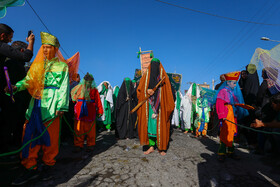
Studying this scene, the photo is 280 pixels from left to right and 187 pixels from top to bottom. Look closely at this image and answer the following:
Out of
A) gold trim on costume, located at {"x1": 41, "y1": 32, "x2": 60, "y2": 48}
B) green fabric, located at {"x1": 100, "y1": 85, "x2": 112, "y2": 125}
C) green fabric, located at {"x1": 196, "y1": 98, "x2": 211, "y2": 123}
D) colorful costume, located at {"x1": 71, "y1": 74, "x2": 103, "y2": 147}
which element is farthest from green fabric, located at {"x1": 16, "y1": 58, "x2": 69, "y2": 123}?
green fabric, located at {"x1": 196, "y1": 98, "x2": 211, "y2": 123}

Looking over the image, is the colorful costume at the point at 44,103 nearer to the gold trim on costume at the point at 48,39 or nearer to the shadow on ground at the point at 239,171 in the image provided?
the gold trim on costume at the point at 48,39

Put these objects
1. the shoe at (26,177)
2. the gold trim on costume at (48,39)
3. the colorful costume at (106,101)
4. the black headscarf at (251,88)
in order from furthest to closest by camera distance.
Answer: the colorful costume at (106,101) → the black headscarf at (251,88) → the gold trim on costume at (48,39) → the shoe at (26,177)

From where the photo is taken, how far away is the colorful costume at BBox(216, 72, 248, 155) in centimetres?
331

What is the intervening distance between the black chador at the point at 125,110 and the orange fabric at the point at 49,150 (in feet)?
10.2

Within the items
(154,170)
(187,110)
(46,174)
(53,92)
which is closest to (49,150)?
(46,174)

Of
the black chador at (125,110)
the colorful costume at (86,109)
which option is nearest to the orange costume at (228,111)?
the colorful costume at (86,109)

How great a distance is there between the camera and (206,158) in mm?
3484

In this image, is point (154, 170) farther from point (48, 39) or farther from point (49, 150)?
point (48, 39)

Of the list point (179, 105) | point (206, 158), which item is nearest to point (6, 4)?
point (206, 158)

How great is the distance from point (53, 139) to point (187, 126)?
20.0 feet

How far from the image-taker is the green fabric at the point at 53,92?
2.40 metres

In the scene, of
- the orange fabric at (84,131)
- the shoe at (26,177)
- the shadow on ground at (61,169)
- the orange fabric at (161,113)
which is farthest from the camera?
the orange fabric at (84,131)

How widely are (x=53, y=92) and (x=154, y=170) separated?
215cm

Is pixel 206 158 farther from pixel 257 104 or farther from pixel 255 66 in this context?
pixel 257 104
